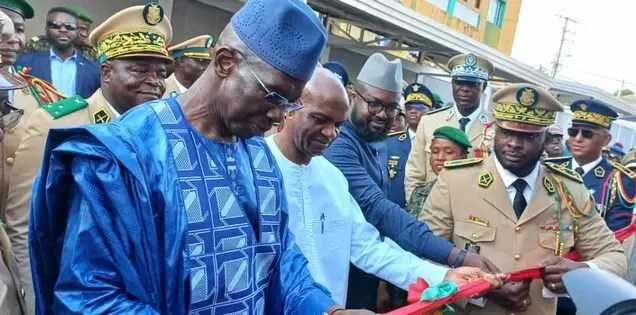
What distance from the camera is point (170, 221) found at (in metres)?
1.60

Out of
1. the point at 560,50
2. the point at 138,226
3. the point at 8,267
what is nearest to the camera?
the point at 138,226

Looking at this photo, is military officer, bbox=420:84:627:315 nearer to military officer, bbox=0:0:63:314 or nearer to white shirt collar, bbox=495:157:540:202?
white shirt collar, bbox=495:157:540:202

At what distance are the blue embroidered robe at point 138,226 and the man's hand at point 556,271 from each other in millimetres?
1712

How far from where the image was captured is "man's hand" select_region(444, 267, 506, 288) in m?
2.77

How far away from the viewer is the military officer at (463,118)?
515 centimetres

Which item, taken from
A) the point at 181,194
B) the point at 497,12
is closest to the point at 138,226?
the point at 181,194

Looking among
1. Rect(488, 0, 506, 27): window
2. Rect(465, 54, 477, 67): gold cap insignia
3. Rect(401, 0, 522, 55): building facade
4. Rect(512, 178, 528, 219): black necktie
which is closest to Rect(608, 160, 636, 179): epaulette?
Rect(465, 54, 477, 67): gold cap insignia

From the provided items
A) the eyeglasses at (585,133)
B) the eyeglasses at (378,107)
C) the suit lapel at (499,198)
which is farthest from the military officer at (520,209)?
the eyeglasses at (585,133)

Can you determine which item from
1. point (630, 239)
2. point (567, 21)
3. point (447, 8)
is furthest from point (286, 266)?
point (567, 21)

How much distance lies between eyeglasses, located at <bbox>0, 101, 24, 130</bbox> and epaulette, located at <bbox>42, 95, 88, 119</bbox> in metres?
0.33

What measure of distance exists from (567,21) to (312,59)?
63.4 meters

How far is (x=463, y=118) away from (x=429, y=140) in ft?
2.01

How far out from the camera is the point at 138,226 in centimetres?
154

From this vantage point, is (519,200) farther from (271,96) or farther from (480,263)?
(271,96)
